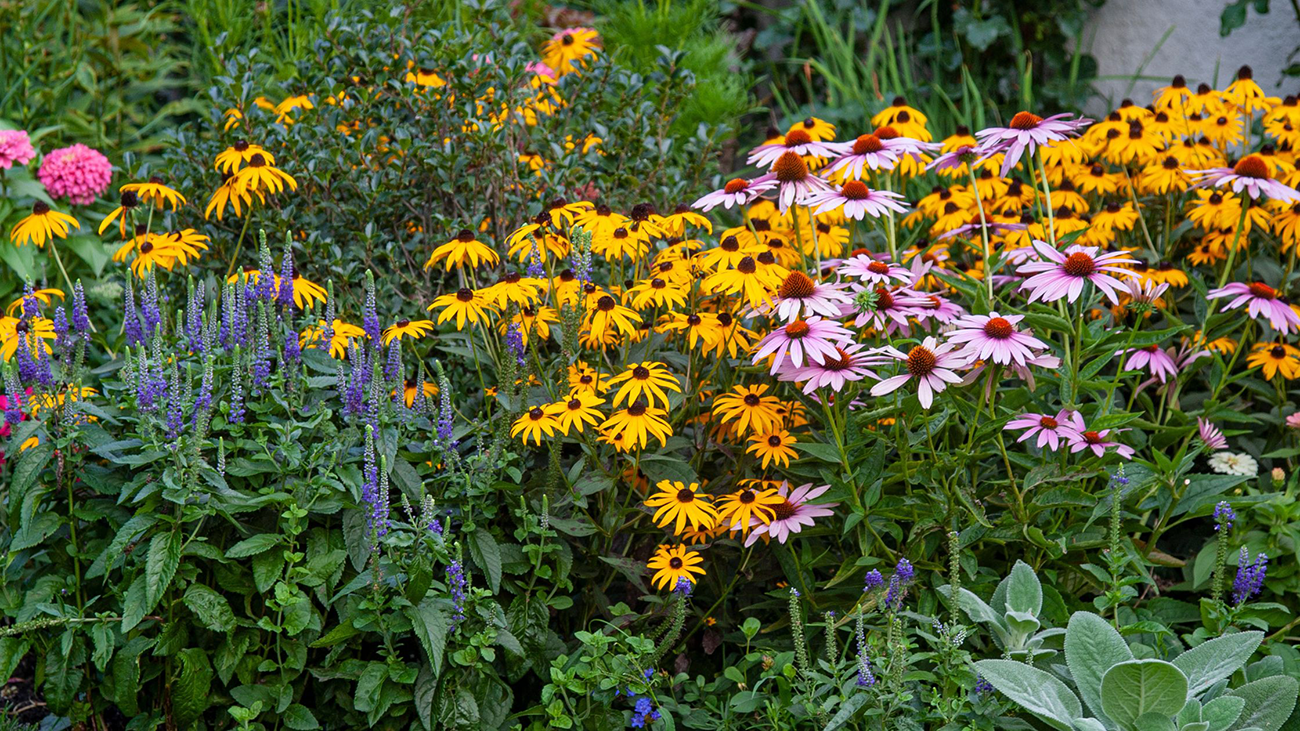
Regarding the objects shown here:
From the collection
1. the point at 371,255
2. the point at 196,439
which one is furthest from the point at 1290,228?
the point at 196,439

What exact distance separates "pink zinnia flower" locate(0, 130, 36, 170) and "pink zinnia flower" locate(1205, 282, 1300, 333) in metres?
3.46

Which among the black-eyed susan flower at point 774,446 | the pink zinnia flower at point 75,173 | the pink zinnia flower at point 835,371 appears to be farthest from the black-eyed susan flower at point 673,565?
the pink zinnia flower at point 75,173

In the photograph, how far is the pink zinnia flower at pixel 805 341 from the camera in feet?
6.35

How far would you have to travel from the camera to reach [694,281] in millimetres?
2287

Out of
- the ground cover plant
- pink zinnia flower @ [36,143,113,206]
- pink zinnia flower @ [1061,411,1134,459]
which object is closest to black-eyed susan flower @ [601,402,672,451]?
the ground cover plant

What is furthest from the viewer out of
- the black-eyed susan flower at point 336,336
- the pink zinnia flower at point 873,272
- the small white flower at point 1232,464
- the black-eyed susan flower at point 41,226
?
the small white flower at point 1232,464

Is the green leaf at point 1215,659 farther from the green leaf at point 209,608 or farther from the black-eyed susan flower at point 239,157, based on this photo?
the black-eyed susan flower at point 239,157

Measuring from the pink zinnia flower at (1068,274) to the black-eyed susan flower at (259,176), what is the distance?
1623 millimetres

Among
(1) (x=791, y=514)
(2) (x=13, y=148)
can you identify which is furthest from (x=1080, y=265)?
(2) (x=13, y=148)

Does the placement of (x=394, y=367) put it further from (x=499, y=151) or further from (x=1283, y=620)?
(x=1283, y=620)

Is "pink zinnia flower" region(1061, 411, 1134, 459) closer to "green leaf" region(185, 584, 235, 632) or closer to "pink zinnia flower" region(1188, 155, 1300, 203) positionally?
"pink zinnia flower" region(1188, 155, 1300, 203)

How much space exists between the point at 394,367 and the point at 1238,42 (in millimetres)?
4309

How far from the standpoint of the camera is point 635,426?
2000mm

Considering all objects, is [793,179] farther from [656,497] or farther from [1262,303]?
[1262,303]
